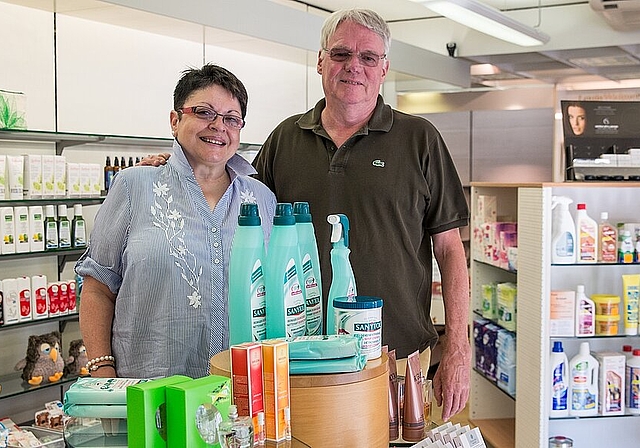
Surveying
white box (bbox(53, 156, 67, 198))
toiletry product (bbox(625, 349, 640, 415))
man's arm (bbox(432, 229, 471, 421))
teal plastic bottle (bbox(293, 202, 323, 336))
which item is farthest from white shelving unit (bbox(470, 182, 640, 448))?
teal plastic bottle (bbox(293, 202, 323, 336))

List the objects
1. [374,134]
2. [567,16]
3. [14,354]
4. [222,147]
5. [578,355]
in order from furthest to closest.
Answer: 1. [567,16]
2. [578,355]
3. [14,354]
4. [374,134]
5. [222,147]

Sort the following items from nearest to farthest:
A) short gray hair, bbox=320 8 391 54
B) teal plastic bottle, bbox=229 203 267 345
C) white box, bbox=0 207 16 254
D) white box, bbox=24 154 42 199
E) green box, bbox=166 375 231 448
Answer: green box, bbox=166 375 231 448, teal plastic bottle, bbox=229 203 267 345, short gray hair, bbox=320 8 391 54, white box, bbox=0 207 16 254, white box, bbox=24 154 42 199

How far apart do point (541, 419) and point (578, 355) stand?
45 centimetres

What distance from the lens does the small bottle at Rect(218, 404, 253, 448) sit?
49.8 inches

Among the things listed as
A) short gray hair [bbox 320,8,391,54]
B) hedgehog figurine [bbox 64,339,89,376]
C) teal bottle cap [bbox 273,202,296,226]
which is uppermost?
short gray hair [bbox 320,8,391,54]

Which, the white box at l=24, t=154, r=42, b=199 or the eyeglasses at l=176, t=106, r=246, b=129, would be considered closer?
the eyeglasses at l=176, t=106, r=246, b=129

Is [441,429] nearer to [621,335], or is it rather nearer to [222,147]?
[222,147]

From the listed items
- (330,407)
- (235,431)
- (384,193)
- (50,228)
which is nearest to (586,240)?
(384,193)

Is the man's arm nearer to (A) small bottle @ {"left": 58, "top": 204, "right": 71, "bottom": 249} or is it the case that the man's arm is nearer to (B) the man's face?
(B) the man's face

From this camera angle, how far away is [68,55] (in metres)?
4.35

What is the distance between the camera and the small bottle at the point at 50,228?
4.26m

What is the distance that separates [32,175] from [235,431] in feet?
10.7

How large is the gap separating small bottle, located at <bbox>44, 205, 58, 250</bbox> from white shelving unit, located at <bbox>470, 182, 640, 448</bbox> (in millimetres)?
2837

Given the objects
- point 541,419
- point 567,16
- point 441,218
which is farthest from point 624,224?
point 567,16
